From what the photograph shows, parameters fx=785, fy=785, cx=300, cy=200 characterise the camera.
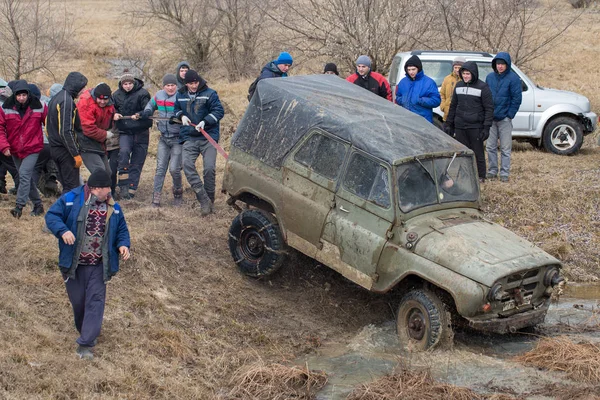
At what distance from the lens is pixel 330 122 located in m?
8.54

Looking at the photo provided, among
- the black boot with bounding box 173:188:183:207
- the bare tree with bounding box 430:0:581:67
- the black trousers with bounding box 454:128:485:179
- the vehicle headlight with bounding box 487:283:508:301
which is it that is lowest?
the black boot with bounding box 173:188:183:207

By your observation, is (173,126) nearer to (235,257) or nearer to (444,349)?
(235,257)

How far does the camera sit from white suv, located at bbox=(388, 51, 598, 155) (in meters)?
14.2

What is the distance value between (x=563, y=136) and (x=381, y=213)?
7928 mm

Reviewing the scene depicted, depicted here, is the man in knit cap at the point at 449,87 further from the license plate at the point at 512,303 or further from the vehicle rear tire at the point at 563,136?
the license plate at the point at 512,303

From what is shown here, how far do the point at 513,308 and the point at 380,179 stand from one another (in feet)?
5.90

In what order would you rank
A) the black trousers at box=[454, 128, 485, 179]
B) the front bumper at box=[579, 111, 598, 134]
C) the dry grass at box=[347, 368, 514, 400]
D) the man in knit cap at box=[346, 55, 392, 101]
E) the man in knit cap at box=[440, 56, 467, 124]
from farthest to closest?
the front bumper at box=[579, 111, 598, 134] < the man in knit cap at box=[440, 56, 467, 124] < the black trousers at box=[454, 128, 485, 179] < the man in knit cap at box=[346, 55, 392, 101] < the dry grass at box=[347, 368, 514, 400]

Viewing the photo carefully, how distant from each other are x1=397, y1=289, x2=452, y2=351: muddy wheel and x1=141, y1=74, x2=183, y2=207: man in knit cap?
4.69 m

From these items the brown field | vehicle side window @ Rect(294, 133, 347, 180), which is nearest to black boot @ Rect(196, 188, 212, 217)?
the brown field

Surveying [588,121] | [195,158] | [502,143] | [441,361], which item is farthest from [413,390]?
[588,121]

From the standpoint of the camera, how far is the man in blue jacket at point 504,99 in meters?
11.9

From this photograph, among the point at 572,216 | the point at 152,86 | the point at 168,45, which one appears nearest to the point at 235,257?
the point at 572,216

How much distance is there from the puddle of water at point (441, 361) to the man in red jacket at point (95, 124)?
4.43m

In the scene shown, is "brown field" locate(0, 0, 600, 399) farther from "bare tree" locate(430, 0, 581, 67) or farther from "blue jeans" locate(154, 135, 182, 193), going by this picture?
"bare tree" locate(430, 0, 581, 67)
